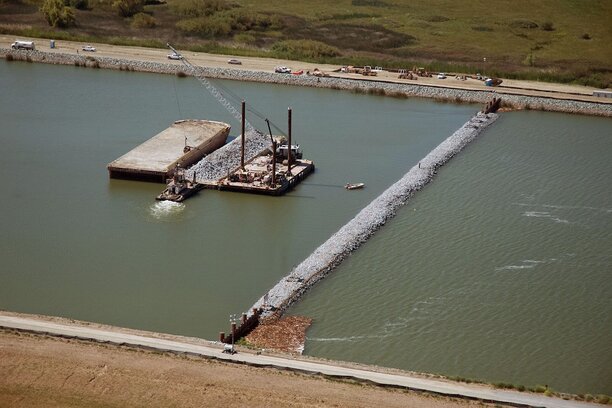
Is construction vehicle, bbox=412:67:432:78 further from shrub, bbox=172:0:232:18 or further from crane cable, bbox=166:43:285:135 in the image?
shrub, bbox=172:0:232:18

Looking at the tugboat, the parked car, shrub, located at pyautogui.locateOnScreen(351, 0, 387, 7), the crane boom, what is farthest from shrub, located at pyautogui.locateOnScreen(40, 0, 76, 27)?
the tugboat

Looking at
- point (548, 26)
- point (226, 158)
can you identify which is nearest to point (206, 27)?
point (548, 26)

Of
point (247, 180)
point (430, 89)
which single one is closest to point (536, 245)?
point (247, 180)

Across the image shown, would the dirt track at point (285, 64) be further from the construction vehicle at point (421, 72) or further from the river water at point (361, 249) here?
the river water at point (361, 249)

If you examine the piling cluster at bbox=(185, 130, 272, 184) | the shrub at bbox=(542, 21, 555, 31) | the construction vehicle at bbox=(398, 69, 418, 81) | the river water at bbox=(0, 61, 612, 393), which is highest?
the shrub at bbox=(542, 21, 555, 31)

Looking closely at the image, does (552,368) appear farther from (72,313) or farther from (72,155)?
(72,155)

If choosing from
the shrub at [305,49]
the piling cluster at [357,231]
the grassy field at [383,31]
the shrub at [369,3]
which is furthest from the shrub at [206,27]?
the piling cluster at [357,231]

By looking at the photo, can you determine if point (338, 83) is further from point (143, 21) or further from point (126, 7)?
point (126, 7)
